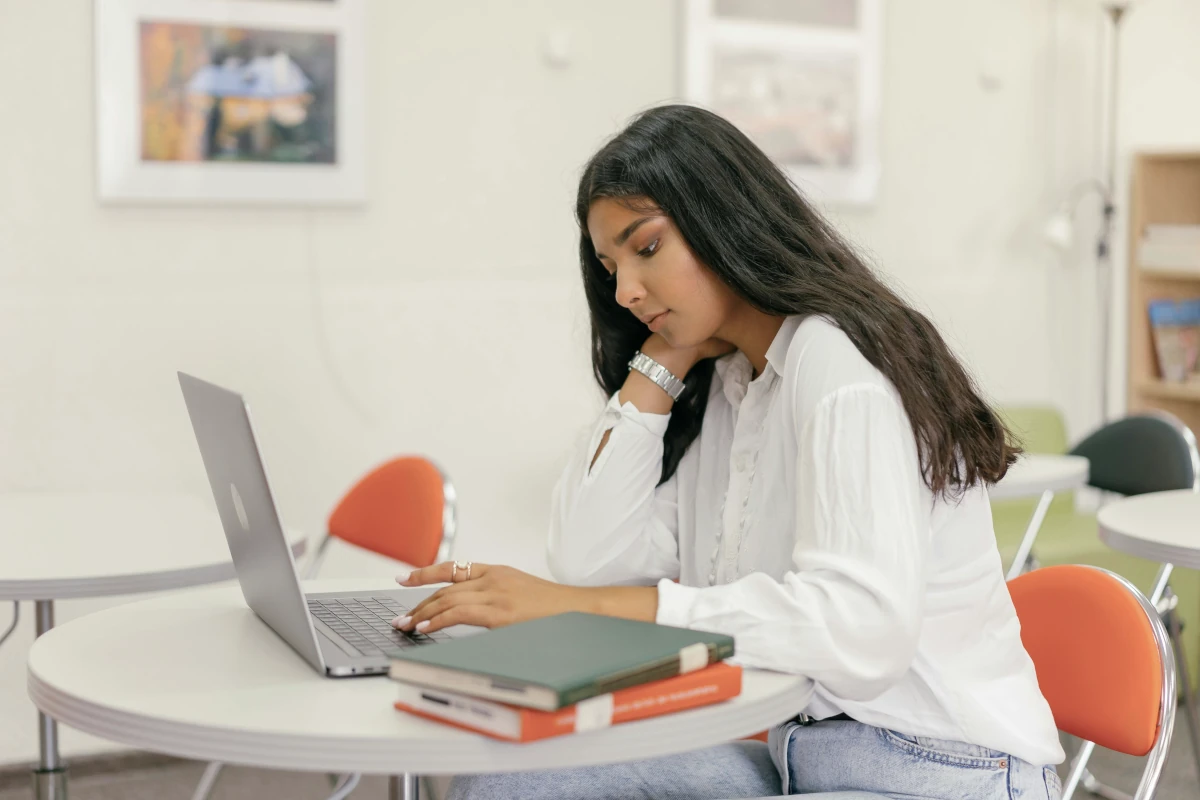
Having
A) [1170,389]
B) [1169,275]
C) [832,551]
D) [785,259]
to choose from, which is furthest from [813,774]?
[1169,275]

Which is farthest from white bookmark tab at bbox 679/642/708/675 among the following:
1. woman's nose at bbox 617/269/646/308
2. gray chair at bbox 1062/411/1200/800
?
gray chair at bbox 1062/411/1200/800

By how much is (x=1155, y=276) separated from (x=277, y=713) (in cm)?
405

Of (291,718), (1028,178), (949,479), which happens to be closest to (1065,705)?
(949,479)

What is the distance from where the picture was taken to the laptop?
3.82ft

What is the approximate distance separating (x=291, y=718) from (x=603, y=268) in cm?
86

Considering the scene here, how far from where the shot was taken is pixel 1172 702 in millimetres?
1474

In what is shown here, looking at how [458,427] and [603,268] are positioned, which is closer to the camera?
A: [603,268]

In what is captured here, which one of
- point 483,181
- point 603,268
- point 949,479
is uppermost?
point 483,181

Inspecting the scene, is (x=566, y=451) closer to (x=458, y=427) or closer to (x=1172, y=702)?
(x=458, y=427)

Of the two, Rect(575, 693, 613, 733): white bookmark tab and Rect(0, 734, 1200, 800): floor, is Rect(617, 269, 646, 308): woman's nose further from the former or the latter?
Rect(0, 734, 1200, 800): floor

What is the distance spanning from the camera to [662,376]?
68.1 inches

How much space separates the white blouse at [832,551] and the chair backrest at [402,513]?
748 millimetres

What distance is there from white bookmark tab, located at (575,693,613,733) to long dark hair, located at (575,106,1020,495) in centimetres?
48

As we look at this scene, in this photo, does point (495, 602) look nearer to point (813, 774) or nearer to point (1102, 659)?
point (813, 774)
